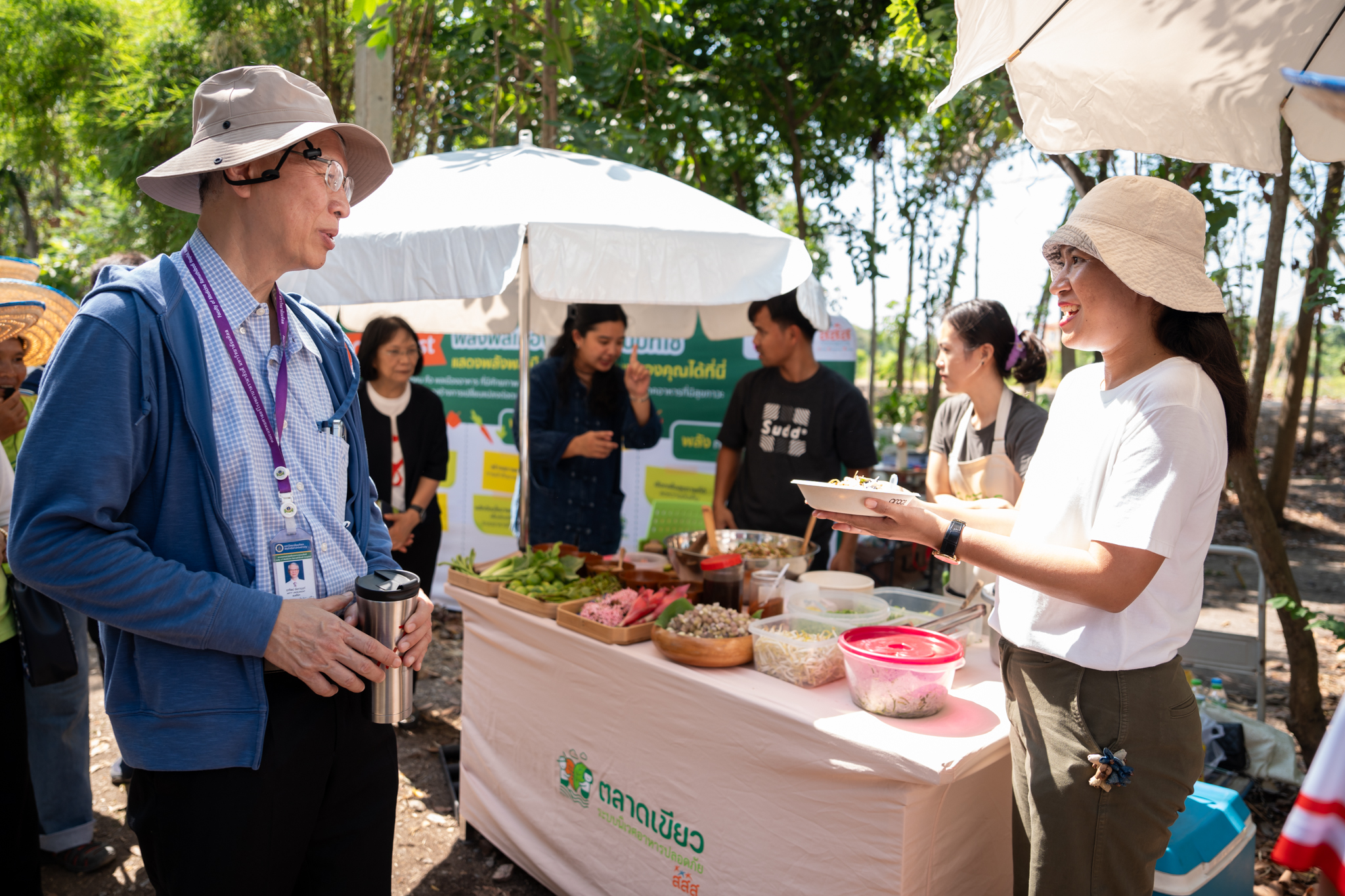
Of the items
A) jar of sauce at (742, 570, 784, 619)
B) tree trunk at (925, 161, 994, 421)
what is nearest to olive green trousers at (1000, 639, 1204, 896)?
jar of sauce at (742, 570, 784, 619)

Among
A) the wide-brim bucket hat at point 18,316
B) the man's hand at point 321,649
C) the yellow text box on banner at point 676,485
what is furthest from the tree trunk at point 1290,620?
the wide-brim bucket hat at point 18,316

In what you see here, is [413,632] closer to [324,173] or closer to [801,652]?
[324,173]

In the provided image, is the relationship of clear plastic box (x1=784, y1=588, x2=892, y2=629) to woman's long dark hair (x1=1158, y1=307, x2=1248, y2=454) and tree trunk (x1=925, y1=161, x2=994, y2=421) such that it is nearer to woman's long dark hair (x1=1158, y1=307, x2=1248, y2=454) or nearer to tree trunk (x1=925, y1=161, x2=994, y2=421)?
woman's long dark hair (x1=1158, y1=307, x2=1248, y2=454)

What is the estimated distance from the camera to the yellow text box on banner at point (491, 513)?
627cm

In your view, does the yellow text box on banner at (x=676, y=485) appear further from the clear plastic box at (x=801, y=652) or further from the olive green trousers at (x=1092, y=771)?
the olive green trousers at (x=1092, y=771)

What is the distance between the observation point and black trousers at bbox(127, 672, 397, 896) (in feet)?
4.65

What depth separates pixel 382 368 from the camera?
159 inches

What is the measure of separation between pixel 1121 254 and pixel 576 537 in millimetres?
3129

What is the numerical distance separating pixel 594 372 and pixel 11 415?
2.39 m

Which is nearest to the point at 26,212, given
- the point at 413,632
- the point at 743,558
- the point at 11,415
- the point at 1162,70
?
the point at 11,415

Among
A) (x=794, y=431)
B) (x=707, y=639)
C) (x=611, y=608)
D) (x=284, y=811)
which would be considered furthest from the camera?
(x=794, y=431)

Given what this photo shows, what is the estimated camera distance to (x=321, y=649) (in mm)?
1403

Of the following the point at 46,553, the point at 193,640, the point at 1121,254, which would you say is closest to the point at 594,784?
the point at 193,640

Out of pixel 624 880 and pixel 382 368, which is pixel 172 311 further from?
pixel 382 368
